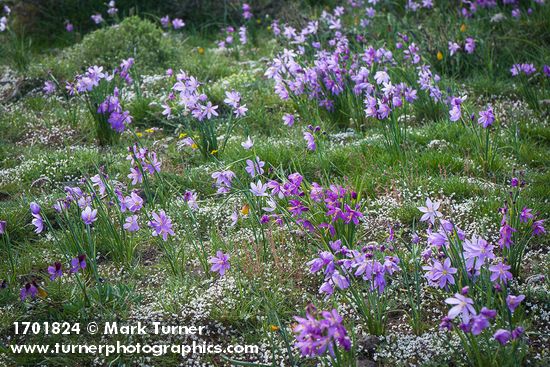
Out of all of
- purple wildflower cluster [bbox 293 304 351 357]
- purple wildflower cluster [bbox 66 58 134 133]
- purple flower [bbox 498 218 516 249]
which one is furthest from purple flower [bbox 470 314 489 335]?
purple wildflower cluster [bbox 66 58 134 133]

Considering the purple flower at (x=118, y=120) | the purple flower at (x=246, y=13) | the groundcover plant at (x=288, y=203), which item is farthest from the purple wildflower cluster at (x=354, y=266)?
the purple flower at (x=246, y=13)

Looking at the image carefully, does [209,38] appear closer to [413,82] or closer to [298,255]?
[413,82]

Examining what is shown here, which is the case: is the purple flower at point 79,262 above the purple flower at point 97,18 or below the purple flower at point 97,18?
below

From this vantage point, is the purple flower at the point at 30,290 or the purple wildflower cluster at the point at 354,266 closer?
the purple wildflower cluster at the point at 354,266

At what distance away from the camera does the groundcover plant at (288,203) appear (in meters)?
2.90

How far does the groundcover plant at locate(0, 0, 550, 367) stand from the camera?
9.50ft

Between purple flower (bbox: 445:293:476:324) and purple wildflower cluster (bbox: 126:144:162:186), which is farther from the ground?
purple flower (bbox: 445:293:476:324)

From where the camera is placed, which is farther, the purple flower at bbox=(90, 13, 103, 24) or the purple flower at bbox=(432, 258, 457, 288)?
the purple flower at bbox=(90, 13, 103, 24)

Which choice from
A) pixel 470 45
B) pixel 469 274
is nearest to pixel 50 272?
pixel 469 274

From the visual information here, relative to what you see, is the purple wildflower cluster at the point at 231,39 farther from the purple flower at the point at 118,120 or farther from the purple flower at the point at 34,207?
the purple flower at the point at 34,207

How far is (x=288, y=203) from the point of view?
12.5ft

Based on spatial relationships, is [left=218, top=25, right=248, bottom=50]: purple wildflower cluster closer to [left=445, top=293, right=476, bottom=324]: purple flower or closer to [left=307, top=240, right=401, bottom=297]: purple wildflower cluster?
[left=307, top=240, right=401, bottom=297]: purple wildflower cluster

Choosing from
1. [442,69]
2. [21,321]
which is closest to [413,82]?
[442,69]

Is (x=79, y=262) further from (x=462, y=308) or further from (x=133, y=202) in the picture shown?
(x=462, y=308)
